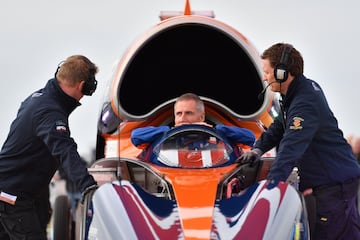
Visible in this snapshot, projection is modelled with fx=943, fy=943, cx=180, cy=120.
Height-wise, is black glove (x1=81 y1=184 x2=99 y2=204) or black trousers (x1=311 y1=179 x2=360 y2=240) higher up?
black glove (x1=81 y1=184 x2=99 y2=204)

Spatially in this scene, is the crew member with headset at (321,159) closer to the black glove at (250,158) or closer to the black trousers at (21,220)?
the black glove at (250,158)

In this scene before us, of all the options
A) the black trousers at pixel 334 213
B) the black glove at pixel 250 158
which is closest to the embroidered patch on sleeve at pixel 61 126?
the black glove at pixel 250 158

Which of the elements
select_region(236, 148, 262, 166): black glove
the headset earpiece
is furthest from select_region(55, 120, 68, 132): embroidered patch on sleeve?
select_region(236, 148, 262, 166): black glove

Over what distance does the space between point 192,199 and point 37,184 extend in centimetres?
156

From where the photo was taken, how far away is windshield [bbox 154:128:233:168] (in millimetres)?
7277

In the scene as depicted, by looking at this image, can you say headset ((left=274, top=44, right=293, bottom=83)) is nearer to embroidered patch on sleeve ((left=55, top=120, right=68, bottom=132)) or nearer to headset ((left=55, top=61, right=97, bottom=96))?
headset ((left=55, top=61, right=97, bottom=96))

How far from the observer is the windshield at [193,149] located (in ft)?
23.9

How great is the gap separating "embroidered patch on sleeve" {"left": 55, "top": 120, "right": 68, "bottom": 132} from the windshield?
0.87 metres

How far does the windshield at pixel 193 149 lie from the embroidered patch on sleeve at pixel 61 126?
87 centimetres

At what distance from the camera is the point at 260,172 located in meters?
7.22

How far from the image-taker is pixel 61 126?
6828 millimetres

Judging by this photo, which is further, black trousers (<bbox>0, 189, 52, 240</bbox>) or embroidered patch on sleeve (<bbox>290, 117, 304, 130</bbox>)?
black trousers (<bbox>0, 189, 52, 240</bbox>)

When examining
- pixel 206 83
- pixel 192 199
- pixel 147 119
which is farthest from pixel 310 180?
pixel 206 83

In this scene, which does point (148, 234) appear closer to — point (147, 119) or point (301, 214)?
point (301, 214)
